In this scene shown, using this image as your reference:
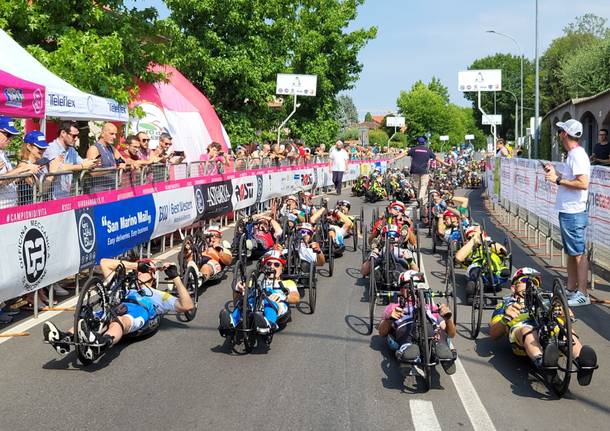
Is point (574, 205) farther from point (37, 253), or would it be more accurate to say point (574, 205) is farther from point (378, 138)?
point (378, 138)

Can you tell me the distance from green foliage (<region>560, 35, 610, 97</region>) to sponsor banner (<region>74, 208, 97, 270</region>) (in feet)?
131

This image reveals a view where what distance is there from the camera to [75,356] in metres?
6.36

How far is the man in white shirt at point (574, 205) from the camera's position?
26.5 feet

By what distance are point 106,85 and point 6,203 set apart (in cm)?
831

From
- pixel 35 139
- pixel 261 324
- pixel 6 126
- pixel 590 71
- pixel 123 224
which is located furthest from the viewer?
pixel 590 71

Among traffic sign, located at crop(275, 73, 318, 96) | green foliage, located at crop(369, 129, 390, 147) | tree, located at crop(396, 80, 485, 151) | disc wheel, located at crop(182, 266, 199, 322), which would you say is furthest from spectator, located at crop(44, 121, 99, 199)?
green foliage, located at crop(369, 129, 390, 147)

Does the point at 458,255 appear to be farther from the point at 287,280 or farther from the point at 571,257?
the point at 287,280

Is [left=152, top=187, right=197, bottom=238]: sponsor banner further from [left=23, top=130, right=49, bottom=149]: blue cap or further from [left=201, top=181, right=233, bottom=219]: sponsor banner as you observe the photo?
[left=23, top=130, right=49, bottom=149]: blue cap

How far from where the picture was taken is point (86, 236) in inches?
348

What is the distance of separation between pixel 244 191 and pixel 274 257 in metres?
9.28

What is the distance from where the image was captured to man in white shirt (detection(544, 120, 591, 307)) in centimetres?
808

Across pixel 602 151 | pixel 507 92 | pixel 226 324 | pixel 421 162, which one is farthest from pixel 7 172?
pixel 507 92

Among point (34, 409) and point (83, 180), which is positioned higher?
point (83, 180)

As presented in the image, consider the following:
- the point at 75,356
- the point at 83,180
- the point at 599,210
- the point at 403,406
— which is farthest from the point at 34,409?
the point at 599,210
